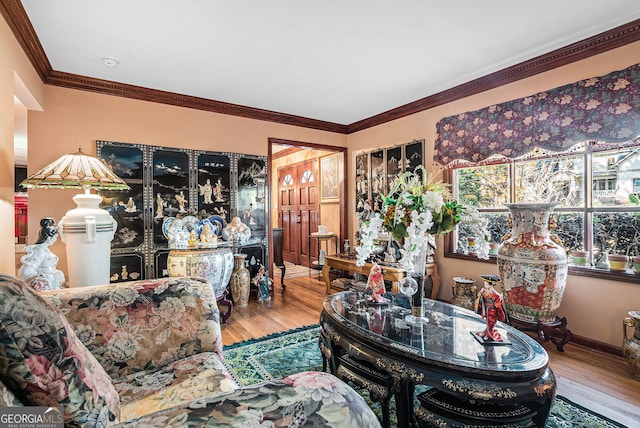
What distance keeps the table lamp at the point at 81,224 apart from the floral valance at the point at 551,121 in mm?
3459

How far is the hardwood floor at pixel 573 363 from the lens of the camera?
187 centimetres

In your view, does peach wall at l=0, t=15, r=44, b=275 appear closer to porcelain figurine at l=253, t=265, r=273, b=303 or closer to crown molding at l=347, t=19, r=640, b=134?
porcelain figurine at l=253, t=265, r=273, b=303

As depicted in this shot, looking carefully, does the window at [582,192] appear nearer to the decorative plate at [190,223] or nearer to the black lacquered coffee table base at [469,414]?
the black lacquered coffee table base at [469,414]

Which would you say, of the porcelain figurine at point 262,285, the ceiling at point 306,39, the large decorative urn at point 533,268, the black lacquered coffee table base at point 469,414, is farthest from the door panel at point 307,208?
the black lacquered coffee table base at point 469,414

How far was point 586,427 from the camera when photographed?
64.9 inches

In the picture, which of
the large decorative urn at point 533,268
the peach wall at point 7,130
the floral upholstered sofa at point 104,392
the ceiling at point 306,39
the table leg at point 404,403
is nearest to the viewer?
the floral upholstered sofa at point 104,392

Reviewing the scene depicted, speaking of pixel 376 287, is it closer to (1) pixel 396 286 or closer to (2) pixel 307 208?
(1) pixel 396 286

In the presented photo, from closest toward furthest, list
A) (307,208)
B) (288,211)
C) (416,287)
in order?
(416,287) < (307,208) < (288,211)

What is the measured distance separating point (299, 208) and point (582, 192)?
4808 millimetres

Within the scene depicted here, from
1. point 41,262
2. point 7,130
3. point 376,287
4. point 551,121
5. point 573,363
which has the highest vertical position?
point 551,121

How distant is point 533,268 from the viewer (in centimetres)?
261

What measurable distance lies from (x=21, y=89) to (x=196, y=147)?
5.39 feet

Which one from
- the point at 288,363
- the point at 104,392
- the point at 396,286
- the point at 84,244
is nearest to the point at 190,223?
the point at 84,244

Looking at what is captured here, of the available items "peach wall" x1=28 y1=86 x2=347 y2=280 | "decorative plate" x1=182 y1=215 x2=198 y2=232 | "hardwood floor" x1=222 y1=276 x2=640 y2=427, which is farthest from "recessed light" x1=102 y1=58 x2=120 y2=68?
"hardwood floor" x1=222 y1=276 x2=640 y2=427
